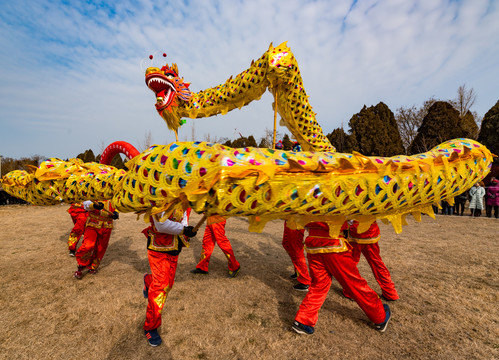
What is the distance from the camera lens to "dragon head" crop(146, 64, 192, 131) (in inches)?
112

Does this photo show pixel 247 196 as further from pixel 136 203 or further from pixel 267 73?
pixel 267 73

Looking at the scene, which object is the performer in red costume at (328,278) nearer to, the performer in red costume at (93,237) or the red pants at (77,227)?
the performer in red costume at (93,237)

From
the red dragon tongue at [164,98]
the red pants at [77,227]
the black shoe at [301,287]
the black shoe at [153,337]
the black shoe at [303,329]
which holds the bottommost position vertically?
the black shoe at [153,337]

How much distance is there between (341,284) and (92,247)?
12.5ft

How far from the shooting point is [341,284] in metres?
2.47

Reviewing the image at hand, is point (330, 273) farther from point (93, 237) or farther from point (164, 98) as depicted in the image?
point (93, 237)

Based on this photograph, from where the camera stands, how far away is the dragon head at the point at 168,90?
2.84 metres

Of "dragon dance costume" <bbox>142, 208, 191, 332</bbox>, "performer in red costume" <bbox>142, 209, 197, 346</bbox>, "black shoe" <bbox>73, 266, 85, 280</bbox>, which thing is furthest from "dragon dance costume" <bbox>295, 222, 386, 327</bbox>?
"black shoe" <bbox>73, 266, 85, 280</bbox>

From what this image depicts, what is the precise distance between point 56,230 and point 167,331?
699cm

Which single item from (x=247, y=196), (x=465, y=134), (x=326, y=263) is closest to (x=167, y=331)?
(x=326, y=263)

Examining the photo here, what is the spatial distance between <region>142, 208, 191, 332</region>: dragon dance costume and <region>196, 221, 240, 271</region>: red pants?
1301mm

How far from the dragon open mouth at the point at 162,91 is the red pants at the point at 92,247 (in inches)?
98.6

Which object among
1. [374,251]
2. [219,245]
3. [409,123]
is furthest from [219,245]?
[409,123]

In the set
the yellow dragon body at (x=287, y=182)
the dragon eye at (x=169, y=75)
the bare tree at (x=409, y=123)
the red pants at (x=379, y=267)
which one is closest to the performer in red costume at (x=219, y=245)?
the red pants at (x=379, y=267)
